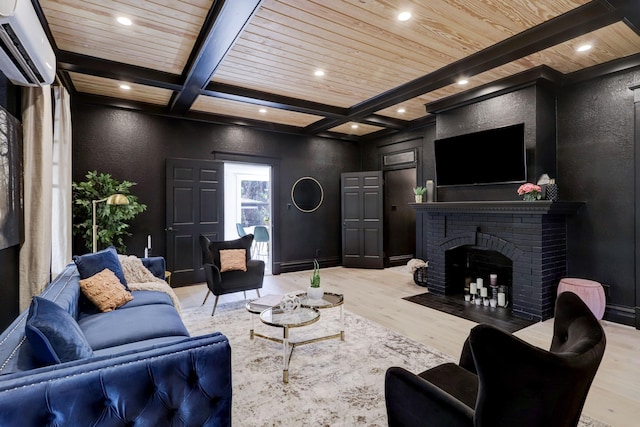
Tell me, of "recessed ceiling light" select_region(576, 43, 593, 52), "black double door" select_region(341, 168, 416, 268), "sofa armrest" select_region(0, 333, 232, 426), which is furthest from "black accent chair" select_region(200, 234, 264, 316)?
"recessed ceiling light" select_region(576, 43, 593, 52)

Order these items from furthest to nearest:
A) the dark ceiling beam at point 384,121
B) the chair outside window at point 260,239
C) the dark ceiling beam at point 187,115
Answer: the chair outside window at point 260,239, the dark ceiling beam at point 384,121, the dark ceiling beam at point 187,115

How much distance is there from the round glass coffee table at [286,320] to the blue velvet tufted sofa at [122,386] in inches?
44.2

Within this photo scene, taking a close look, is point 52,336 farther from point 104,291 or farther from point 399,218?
point 399,218

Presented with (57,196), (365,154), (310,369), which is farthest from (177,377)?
(365,154)

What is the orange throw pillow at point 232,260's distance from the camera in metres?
4.09

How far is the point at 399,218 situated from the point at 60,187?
5.75 metres

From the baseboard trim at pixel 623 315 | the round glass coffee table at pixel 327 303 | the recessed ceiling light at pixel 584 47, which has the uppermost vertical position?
the recessed ceiling light at pixel 584 47

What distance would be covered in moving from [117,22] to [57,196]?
188 cm

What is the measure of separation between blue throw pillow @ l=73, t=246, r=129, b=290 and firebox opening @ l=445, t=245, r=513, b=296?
13.1 ft

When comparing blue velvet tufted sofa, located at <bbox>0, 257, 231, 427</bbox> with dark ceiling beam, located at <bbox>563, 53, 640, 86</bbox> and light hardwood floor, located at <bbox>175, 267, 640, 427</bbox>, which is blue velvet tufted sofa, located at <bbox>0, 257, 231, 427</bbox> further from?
dark ceiling beam, located at <bbox>563, 53, 640, 86</bbox>

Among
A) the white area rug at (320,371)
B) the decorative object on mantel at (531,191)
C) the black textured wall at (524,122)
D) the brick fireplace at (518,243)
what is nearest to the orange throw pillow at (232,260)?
the white area rug at (320,371)

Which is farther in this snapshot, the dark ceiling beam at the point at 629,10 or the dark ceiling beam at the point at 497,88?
the dark ceiling beam at the point at 497,88

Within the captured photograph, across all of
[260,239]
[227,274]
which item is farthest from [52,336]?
[260,239]

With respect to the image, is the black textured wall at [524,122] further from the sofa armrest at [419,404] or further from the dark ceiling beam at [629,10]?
the sofa armrest at [419,404]
